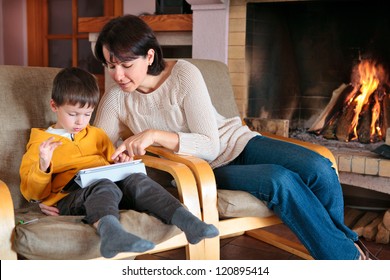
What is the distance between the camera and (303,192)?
5.91ft

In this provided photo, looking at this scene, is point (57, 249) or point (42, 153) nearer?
point (57, 249)

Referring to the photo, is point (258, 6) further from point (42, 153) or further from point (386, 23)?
point (42, 153)

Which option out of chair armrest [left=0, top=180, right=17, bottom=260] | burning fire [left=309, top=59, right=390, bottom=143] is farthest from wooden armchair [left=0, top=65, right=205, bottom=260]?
burning fire [left=309, top=59, right=390, bottom=143]

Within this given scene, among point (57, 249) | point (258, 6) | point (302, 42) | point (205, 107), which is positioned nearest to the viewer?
point (57, 249)

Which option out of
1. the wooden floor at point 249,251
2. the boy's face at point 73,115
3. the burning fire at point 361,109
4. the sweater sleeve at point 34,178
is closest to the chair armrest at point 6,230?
the sweater sleeve at point 34,178

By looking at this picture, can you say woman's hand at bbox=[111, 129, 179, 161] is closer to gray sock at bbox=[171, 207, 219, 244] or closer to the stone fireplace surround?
gray sock at bbox=[171, 207, 219, 244]

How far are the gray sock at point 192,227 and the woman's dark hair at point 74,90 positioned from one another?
460 millimetres

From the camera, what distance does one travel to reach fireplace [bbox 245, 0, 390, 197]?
9.76ft

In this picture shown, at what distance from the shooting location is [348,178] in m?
2.61

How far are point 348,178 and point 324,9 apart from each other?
1046 mm

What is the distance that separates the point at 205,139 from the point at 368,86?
1483 millimetres

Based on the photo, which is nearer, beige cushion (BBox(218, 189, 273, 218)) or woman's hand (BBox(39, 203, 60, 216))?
woman's hand (BBox(39, 203, 60, 216))
